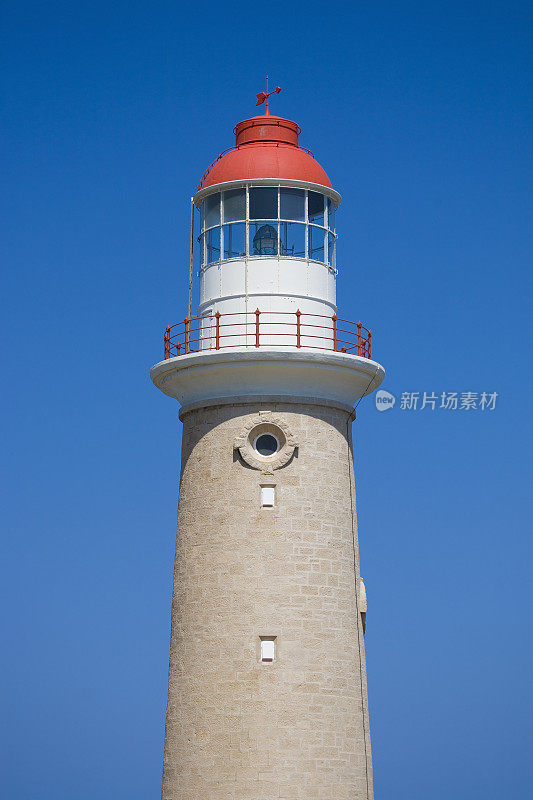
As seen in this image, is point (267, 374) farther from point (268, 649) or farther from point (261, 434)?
point (268, 649)

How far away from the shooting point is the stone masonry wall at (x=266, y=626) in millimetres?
27219

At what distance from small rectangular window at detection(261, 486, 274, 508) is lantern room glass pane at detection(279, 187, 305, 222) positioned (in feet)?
18.5

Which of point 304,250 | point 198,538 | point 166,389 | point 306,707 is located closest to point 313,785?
point 306,707

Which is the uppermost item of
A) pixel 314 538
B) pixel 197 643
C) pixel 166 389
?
pixel 166 389

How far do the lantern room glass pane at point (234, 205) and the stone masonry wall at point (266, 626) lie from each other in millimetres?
3977

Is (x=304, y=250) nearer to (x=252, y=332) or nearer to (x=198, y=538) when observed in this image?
(x=252, y=332)

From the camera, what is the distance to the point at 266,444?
28.9m

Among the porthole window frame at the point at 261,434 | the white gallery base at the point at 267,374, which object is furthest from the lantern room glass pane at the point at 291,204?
the porthole window frame at the point at 261,434

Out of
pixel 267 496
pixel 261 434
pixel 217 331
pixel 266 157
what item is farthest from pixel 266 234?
pixel 267 496

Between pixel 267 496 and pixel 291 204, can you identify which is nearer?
pixel 267 496

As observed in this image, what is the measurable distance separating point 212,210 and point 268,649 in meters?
9.17

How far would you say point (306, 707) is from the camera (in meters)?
27.5

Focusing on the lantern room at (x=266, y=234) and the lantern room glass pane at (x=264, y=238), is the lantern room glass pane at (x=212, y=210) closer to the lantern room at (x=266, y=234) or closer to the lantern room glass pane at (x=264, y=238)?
the lantern room at (x=266, y=234)

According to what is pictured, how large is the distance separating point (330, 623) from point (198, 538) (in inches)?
120
